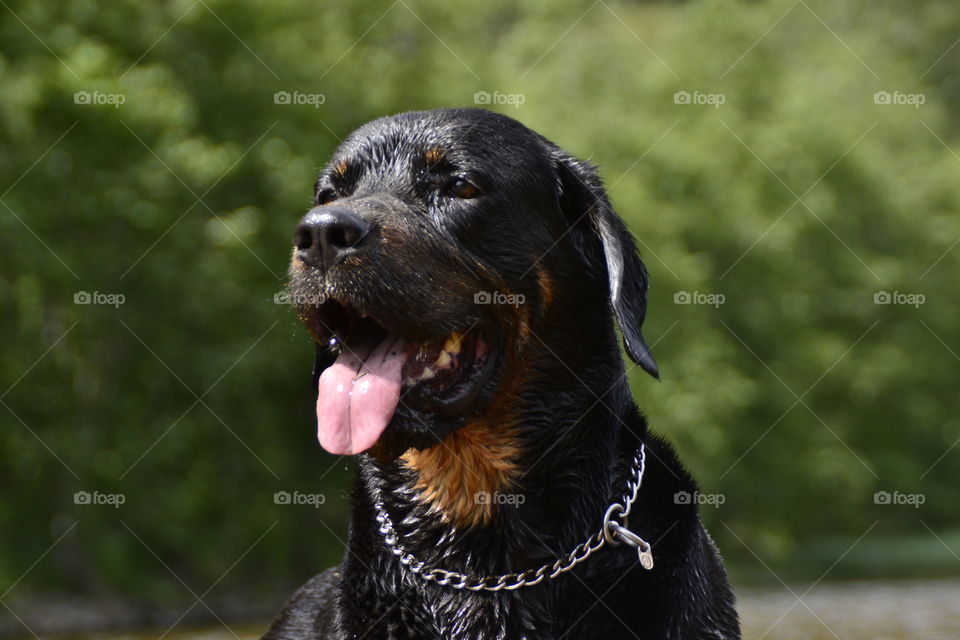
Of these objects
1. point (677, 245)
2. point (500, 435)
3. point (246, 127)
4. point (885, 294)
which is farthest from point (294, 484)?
point (885, 294)

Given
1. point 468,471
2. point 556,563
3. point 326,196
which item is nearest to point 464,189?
point 326,196

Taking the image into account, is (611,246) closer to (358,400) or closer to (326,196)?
(358,400)

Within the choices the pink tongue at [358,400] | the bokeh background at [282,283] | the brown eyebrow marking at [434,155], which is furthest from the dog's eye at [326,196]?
the bokeh background at [282,283]

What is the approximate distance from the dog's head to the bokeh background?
211 centimetres

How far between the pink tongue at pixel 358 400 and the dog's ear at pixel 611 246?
2.52ft

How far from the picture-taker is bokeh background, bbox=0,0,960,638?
13.3 metres

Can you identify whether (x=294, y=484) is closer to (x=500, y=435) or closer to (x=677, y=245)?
(x=677, y=245)

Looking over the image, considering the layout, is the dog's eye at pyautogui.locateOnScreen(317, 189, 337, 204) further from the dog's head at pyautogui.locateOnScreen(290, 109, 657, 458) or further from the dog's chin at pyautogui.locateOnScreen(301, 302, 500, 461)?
the dog's chin at pyautogui.locateOnScreen(301, 302, 500, 461)

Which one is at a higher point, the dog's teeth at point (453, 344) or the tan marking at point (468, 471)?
the dog's teeth at point (453, 344)

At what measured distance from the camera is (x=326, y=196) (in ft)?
13.9

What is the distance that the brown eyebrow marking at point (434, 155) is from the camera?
3.80 metres

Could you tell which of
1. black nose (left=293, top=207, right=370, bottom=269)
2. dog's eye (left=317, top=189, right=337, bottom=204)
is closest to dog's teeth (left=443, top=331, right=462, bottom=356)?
black nose (left=293, top=207, right=370, bottom=269)

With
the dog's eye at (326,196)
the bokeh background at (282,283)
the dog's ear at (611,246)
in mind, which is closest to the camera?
the dog's ear at (611,246)

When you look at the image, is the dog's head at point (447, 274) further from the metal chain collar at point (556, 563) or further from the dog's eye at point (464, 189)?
the metal chain collar at point (556, 563)
